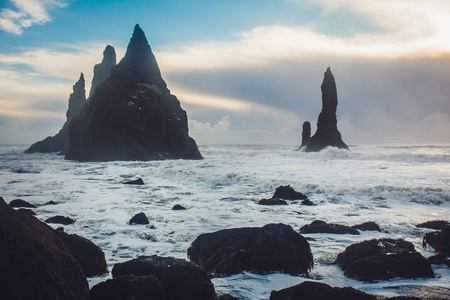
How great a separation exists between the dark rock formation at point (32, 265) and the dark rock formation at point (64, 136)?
84.2 meters

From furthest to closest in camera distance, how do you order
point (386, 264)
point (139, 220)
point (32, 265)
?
point (139, 220) → point (386, 264) → point (32, 265)

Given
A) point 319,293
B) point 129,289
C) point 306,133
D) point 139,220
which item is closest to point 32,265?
point 129,289

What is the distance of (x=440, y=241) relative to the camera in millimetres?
6090

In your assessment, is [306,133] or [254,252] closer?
[254,252]

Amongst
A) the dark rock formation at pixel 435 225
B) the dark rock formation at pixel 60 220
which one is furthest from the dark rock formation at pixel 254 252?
the dark rock formation at pixel 435 225

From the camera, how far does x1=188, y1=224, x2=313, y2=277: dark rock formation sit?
497 cm

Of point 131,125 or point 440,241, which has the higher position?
point 131,125

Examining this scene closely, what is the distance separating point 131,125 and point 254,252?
4792 centimetres

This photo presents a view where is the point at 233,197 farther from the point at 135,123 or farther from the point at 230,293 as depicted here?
the point at 135,123

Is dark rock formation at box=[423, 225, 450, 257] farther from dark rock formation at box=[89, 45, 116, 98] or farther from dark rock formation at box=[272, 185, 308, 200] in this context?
dark rock formation at box=[89, 45, 116, 98]

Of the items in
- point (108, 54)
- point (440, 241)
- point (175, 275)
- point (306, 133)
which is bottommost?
point (440, 241)

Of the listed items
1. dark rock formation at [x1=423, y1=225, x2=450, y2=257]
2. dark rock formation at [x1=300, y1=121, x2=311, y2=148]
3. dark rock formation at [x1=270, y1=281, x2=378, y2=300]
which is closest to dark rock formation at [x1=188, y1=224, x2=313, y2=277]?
dark rock formation at [x1=270, y1=281, x2=378, y2=300]

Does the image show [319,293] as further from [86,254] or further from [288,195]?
[288,195]

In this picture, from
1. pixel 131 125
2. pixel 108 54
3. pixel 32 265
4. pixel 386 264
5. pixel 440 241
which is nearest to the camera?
pixel 32 265
